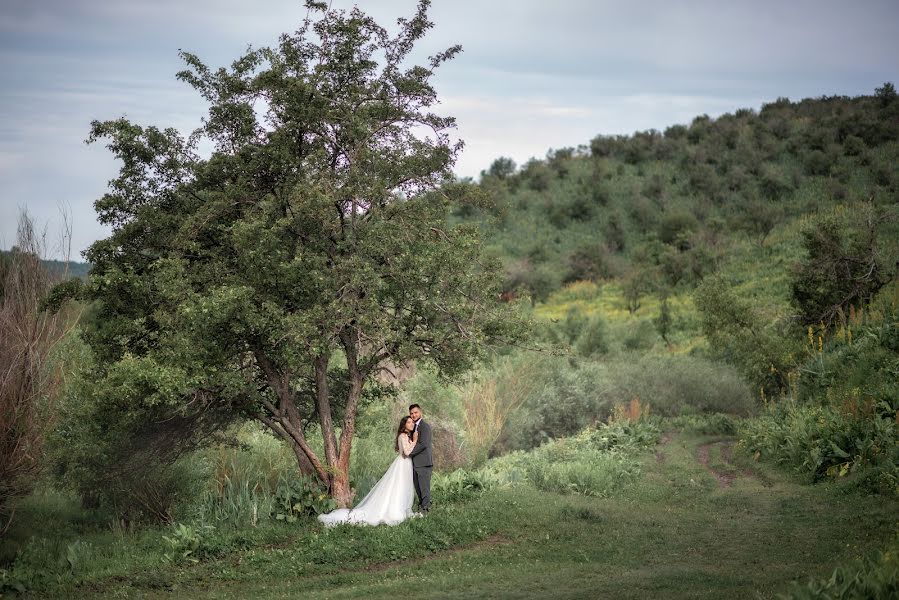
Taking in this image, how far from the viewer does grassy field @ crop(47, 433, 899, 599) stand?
945cm

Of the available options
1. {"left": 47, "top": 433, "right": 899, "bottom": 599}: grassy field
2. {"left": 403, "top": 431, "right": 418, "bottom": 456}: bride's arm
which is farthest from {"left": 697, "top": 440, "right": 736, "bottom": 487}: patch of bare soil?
{"left": 403, "top": 431, "right": 418, "bottom": 456}: bride's arm

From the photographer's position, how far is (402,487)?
13.6 m

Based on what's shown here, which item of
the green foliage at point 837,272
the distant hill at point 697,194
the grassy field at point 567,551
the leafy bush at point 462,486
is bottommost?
the grassy field at point 567,551

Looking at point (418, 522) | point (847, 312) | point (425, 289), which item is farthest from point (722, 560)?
point (847, 312)

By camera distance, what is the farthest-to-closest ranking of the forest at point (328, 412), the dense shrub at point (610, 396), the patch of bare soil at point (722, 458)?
the dense shrub at point (610, 396), the patch of bare soil at point (722, 458), the forest at point (328, 412)

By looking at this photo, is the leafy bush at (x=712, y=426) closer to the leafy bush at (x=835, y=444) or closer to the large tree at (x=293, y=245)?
the leafy bush at (x=835, y=444)

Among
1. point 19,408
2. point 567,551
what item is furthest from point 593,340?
point 19,408

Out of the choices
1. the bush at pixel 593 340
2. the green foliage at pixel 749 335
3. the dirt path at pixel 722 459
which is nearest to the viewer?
the dirt path at pixel 722 459

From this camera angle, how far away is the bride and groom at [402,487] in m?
13.3

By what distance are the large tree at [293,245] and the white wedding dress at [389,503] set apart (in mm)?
841

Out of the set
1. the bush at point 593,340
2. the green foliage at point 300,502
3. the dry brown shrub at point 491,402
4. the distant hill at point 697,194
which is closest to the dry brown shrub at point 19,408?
the green foliage at point 300,502

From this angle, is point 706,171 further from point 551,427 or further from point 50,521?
point 50,521

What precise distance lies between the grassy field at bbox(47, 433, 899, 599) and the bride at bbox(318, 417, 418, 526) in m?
0.48

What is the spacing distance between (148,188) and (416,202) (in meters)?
4.53
